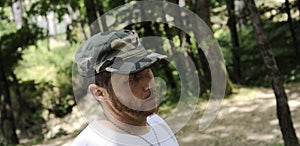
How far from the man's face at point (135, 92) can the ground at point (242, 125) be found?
5.40 m

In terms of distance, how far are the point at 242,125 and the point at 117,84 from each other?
7299 mm

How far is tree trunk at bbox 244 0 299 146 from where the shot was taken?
5543 mm

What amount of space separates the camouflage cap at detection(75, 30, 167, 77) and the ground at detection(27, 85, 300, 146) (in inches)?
213

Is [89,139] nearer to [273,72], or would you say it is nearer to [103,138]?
[103,138]

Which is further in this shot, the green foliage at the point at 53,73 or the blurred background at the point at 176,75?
the green foliage at the point at 53,73

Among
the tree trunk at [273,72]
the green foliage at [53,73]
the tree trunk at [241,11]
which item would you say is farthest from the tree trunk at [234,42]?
the tree trunk at [273,72]

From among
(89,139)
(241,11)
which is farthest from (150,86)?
(241,11)

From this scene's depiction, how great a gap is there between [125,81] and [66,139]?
8221 mm

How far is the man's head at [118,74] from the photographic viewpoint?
57.3 inches

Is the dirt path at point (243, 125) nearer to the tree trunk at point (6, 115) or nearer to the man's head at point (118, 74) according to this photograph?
the tree trunk at point (6, 115)

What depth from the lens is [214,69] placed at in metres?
2.33

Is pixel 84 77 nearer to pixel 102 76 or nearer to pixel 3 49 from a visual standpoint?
pixel 102 76

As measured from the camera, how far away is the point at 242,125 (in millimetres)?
8477

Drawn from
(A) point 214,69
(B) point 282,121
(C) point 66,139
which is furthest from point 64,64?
(A) point 214,69
